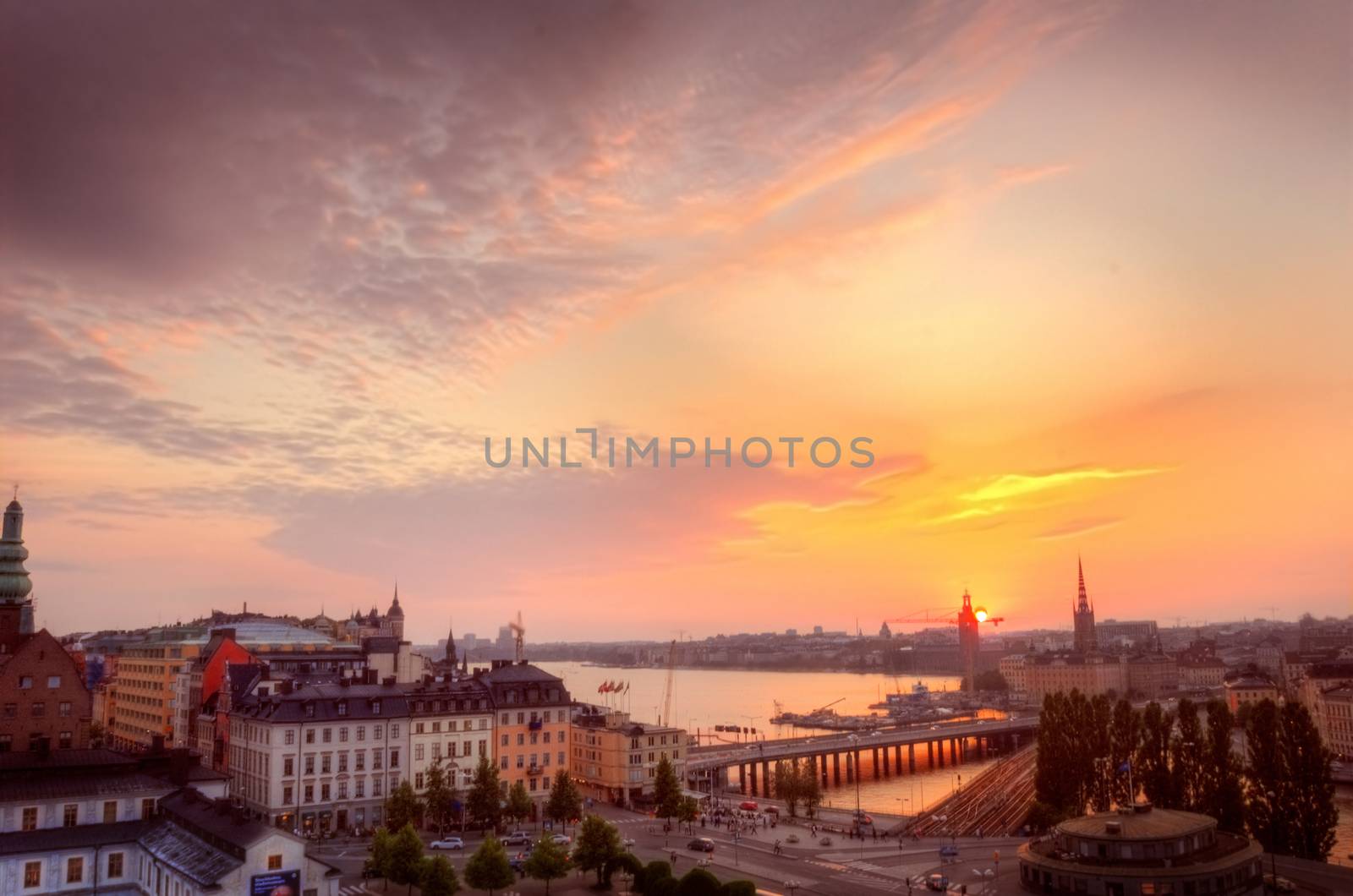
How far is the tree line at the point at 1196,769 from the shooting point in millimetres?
71375

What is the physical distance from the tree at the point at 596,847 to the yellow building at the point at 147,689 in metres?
77.3

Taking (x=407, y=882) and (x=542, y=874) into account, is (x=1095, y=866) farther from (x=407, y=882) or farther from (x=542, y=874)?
(x=407, y=882)

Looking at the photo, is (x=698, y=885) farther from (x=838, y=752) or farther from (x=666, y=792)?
(x=838, y=752)

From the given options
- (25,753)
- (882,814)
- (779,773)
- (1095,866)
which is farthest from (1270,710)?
(25,753)

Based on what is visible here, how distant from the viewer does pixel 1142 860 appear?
56156 millimetres

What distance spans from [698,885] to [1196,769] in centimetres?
4576

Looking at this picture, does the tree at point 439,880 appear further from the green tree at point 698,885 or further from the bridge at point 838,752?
the bridge at point 838,752

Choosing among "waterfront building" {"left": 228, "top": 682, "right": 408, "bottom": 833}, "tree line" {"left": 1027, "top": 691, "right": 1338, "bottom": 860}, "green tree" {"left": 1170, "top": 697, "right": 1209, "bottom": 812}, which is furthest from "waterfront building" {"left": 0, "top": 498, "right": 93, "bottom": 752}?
"green tree" {"left": 1170, "top": 697, "right": 1209, "bottom": 812}


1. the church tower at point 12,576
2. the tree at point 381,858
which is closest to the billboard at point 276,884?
the tree at point 381,858

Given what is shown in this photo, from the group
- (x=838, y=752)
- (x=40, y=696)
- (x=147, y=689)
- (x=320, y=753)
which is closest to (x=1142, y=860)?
(x=320, y=753)

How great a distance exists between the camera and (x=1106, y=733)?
8525 centimetres

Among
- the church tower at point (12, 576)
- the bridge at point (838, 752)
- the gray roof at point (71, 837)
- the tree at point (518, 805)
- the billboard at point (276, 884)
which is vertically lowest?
the bridge at point (838, 752)

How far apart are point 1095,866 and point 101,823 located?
56105 mm

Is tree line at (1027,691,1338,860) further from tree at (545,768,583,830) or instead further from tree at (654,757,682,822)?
tree at (545,768,583,830)
